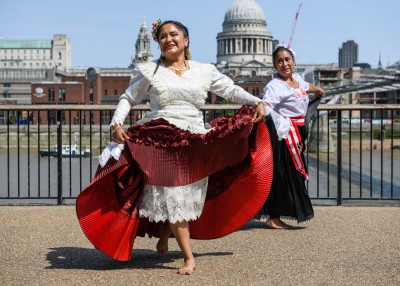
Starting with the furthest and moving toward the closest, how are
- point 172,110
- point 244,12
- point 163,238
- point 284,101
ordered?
point 244,12 → point 284,101 → point 163,238 → point 172,110

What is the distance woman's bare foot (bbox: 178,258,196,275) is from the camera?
14.8 ft

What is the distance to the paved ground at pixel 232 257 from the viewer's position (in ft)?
14.3

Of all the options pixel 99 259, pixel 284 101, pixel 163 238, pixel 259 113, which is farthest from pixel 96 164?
pixel 259 113

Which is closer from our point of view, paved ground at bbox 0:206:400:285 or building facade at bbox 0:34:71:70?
paved ground at bbox 0:206:400:285

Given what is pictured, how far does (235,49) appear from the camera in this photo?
128m

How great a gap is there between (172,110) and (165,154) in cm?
27

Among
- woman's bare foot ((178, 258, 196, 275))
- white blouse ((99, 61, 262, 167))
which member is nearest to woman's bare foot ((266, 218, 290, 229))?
white blouse ((99, 61, 262, 167))

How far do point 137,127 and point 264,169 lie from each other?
830mm

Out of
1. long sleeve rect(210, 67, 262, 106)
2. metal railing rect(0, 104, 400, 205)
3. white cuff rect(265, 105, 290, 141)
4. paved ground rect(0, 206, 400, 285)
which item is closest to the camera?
paved ground rect(0, 206, 400, 285)

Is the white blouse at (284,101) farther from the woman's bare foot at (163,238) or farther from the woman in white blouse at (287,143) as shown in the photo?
the woman's bare foot at (163,238)

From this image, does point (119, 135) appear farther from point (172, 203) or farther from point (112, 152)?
point (172, 203)

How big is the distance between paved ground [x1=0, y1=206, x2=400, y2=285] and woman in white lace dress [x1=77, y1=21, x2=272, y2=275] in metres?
0.23

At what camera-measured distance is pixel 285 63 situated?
6523 millimetres

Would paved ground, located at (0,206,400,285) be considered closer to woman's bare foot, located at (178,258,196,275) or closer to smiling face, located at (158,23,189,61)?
woman's bare foot, located at (178,258,196,275)
